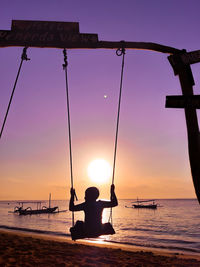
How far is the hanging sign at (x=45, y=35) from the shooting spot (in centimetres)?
386

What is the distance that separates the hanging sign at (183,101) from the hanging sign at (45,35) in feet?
5.29

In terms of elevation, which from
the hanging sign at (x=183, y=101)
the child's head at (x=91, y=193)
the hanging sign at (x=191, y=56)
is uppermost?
the hanging sign at (x=191, y=56)

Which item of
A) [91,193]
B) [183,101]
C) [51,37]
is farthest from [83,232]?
[51,37]

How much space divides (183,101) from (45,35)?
91.6 inches

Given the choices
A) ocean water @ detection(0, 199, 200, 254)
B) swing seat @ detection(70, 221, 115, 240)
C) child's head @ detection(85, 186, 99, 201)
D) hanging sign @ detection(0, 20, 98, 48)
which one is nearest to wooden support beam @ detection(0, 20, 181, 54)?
hanging sign @ detection(0, 20, 98, 48)

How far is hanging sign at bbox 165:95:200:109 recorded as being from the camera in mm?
3365

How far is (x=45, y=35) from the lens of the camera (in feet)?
12.9

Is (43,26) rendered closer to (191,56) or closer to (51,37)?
(51,37)

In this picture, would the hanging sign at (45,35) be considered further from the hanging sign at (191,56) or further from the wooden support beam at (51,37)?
the hanging sign at (191,56)

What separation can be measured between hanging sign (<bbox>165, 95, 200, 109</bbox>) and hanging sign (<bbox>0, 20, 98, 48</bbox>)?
5.29ft

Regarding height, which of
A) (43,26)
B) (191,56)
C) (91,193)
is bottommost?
(91,193)

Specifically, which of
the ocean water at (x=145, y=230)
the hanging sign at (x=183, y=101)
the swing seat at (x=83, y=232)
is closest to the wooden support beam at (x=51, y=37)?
the hanging sign at (x=183, y=101)

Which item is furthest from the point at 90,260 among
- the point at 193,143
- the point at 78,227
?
the point at 193,143

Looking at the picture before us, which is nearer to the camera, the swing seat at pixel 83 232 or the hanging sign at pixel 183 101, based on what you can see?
the hanging sign at pixel 183 101
